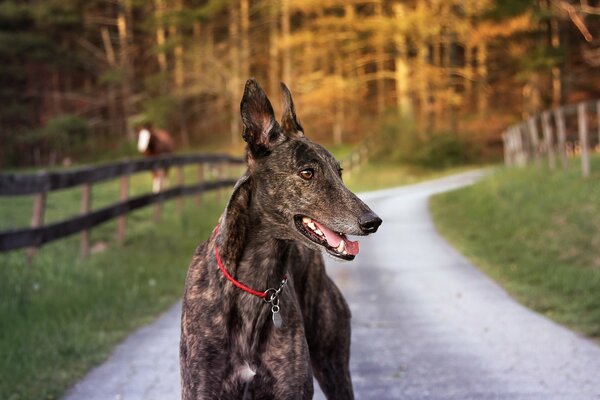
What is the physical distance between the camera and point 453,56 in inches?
1438

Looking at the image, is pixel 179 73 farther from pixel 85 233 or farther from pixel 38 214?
pixel 38 214

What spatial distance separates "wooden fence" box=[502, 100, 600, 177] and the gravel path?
21.8 feet

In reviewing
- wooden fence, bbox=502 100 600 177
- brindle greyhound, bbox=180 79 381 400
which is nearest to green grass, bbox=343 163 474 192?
wooden fence, bbox=502 100 600 177

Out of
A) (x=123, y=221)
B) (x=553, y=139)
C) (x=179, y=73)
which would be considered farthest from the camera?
(x=179, y=73)

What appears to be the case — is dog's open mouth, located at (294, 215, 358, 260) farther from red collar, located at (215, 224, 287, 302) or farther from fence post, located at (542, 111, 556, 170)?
fence post, located at (542, 111, 556, 170)

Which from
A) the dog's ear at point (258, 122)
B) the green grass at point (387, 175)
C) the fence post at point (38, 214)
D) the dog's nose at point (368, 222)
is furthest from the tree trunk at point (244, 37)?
the dog's nose at point (368, 222)

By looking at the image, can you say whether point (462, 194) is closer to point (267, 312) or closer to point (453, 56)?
point (267, 312)

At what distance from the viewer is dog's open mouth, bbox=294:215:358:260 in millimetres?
2979

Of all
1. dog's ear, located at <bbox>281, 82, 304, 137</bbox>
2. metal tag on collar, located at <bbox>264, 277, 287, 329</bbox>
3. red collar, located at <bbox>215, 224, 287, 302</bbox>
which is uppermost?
dog's ear, located at <bbox>281, 82, 304, 137</bbox>

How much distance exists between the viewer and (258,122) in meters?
3.17

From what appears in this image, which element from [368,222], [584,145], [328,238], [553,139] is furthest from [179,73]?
[368,222]

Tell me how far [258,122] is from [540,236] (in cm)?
915

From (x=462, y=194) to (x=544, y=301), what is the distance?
11411mm

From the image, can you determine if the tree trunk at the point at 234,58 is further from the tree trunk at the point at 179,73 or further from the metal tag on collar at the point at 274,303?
the metal tag on collar at the point at 274,303
